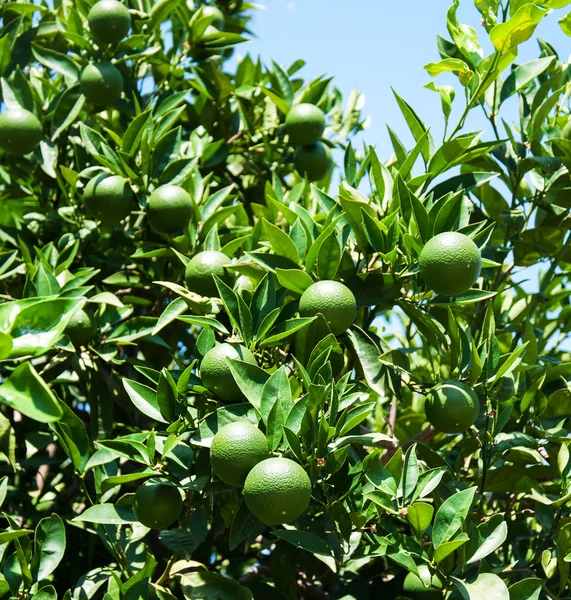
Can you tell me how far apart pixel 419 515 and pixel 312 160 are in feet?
5.20

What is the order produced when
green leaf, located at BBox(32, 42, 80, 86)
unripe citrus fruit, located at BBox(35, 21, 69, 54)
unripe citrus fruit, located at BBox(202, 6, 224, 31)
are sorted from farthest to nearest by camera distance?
unripe citrus fruit, located at BBox(202, 6, 224, 31) → unripe citrus fruit, located at BBox(35, 21, 69, 54) → green leaf, located at BBox(32, 42, 80, 86)

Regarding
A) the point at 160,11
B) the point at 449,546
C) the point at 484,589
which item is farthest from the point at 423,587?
the point at 160,11

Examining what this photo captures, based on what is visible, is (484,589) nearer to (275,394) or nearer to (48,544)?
(275,394)

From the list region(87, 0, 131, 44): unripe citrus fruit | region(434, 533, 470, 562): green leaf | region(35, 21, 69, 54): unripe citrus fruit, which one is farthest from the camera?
region(35, 21, 69, 54): unripe citrus fruit

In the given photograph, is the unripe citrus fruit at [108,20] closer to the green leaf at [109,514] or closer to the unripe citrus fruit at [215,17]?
the unripe citrus fruit at [215,17]

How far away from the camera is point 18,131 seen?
2.74 m

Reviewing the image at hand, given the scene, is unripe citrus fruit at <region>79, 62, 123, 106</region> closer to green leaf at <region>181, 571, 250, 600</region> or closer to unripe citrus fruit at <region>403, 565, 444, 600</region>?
green leaf at <region>181, 571, 250, 600</region>

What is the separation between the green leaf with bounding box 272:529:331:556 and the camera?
6.16ft

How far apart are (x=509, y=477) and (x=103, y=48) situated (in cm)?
204

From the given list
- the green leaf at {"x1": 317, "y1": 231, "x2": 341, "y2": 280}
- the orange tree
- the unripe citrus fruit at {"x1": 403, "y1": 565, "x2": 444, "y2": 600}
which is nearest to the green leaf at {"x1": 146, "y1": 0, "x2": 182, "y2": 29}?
the orange tree

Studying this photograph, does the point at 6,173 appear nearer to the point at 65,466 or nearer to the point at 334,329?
the point at 65,466

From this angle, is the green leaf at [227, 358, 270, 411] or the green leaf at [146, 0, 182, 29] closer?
the green leaf at [227, 358, 270, 411]

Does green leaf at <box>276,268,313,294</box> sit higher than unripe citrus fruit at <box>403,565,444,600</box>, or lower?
higher

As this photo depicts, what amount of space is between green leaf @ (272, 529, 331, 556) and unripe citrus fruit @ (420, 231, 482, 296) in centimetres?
68
